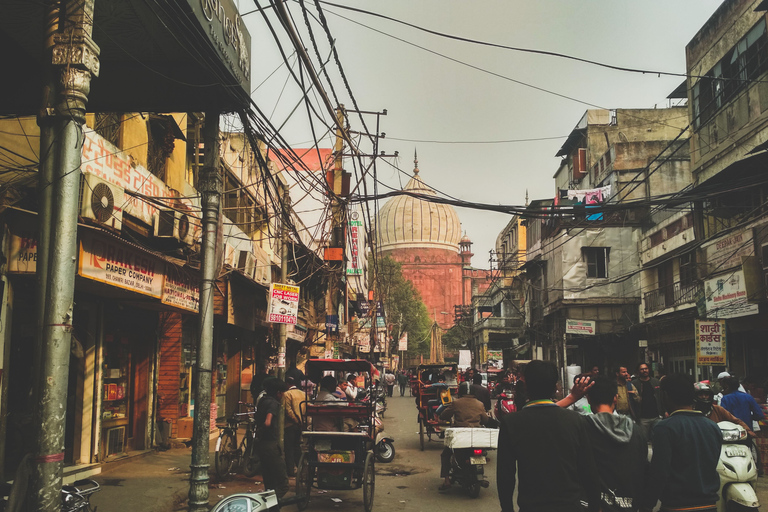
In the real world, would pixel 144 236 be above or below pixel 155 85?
below

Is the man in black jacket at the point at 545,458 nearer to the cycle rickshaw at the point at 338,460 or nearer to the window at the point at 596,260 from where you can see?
the cycle rickshaw at the point at 338,460

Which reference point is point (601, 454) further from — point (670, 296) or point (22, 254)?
point (670, 296)

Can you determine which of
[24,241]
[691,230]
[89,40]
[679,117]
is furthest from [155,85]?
[679,117]

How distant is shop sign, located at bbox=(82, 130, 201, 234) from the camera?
10.6m

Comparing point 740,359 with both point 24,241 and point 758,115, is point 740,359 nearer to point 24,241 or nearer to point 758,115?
point 758,115

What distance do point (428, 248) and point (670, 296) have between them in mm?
71651

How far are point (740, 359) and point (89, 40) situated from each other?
21007 millimetres

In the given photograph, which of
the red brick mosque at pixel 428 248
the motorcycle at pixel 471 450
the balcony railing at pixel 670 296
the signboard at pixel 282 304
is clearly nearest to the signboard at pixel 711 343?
the balcony railing at pixel 670 296

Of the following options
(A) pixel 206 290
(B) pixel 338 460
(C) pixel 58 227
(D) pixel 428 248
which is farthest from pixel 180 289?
(D) pixel 428 248

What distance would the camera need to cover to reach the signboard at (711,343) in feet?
54.3

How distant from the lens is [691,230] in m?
25.6

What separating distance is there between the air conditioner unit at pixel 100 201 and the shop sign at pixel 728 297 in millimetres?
15340

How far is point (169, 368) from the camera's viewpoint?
52.7ft

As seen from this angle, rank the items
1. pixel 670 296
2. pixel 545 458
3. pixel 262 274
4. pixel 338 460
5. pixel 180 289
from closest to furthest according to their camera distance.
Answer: pixel 545 458, pixel 338 460, pixel 180 289, pixel 262 274, pixel 670 296
